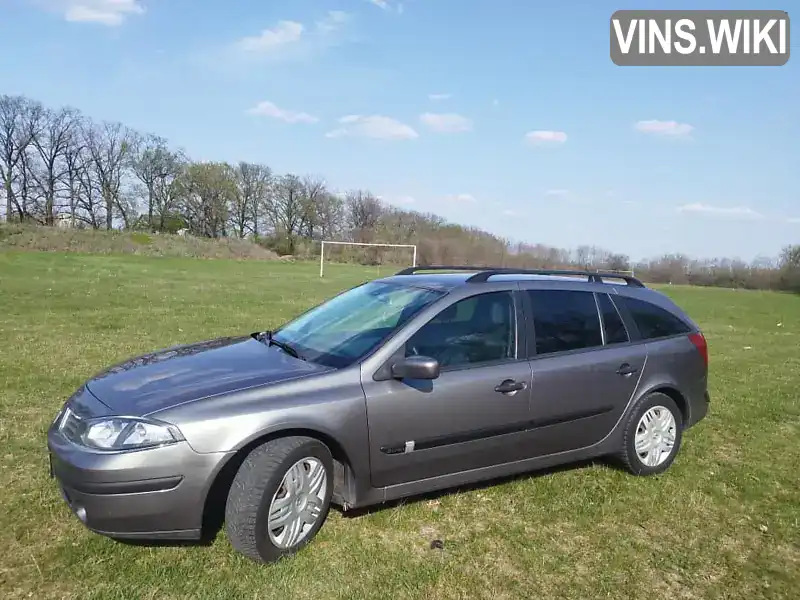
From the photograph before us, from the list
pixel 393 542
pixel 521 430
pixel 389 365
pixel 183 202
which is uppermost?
pixel 183 202

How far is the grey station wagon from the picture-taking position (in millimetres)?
2898

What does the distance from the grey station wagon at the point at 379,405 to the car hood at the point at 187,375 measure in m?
0.02

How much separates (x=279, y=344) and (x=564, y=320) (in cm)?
204

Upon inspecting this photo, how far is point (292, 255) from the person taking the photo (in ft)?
188

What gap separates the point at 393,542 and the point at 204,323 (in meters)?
9.68

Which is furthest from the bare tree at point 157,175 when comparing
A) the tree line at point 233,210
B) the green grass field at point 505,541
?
the green grass field at point 505,541

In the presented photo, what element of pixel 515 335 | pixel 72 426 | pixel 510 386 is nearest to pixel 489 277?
pixel 515 335

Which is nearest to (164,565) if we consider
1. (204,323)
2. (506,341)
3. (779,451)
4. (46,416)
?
(506,341)

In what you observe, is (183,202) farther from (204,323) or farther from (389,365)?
(389,365)

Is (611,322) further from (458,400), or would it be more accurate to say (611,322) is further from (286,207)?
(286,207)

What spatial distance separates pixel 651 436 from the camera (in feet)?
15.2

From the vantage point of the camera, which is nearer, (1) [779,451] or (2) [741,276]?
(1) [779,451]

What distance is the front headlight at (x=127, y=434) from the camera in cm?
286

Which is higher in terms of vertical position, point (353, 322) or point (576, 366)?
point (353, 322)
